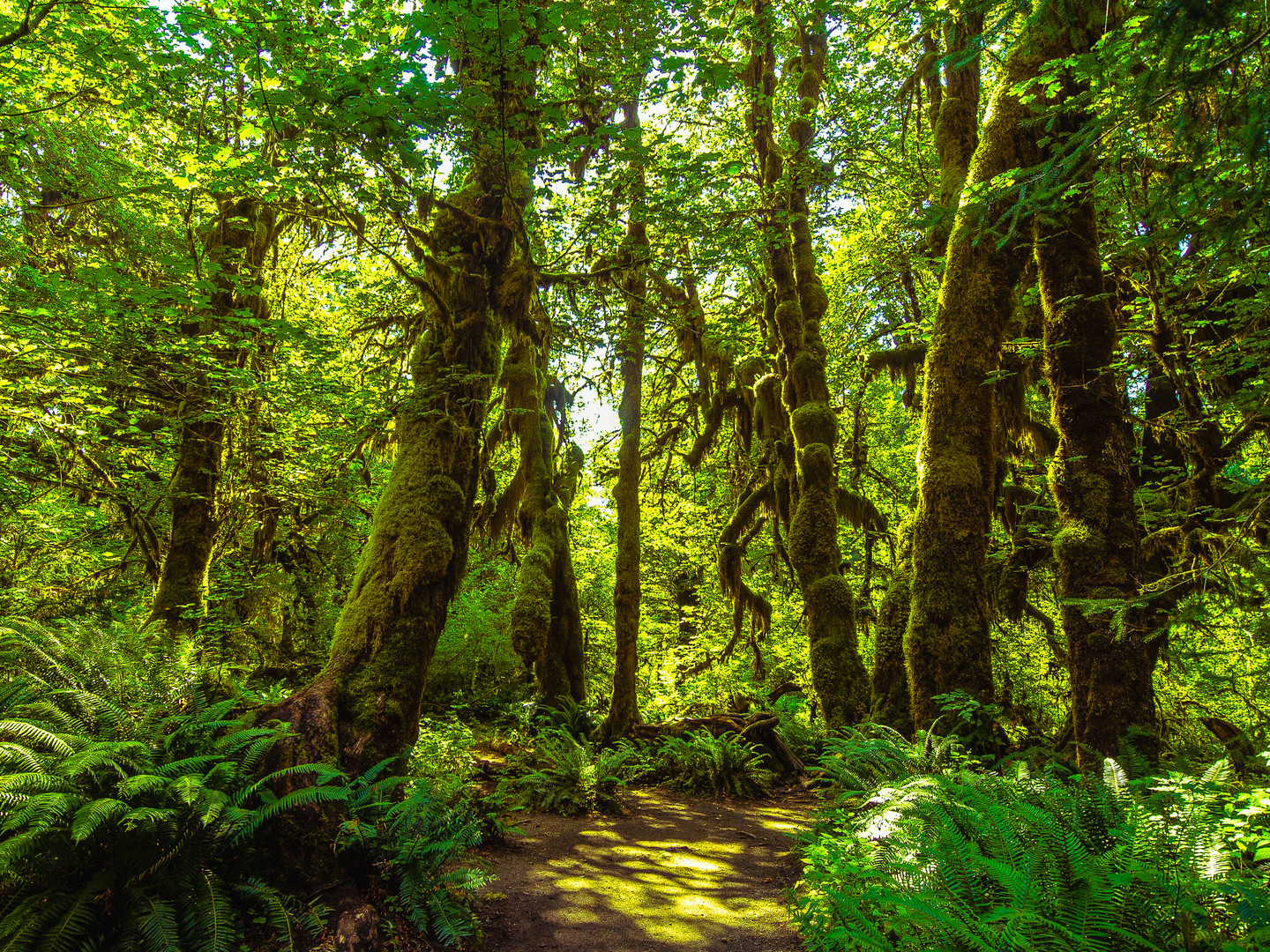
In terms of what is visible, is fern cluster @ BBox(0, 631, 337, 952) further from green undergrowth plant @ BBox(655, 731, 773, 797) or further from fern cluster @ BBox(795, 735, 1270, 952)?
green undergrowth plant @ BBox(655, 731, 773, 797)

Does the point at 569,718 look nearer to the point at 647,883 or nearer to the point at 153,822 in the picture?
the point at 647,883

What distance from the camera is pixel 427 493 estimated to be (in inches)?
222

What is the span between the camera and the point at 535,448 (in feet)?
34.1

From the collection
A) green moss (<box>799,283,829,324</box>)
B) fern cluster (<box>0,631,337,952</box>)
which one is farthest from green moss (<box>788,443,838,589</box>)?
fern cluster (<box>0,631,337,952</box>)

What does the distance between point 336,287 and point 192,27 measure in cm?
701

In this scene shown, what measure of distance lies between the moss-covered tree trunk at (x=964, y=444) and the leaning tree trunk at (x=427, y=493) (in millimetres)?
4238

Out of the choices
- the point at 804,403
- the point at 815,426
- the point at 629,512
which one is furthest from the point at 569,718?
the point at 804,403

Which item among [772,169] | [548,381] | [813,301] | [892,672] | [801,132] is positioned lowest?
[892,672]

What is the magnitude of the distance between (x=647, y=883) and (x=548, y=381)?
7.78 meters

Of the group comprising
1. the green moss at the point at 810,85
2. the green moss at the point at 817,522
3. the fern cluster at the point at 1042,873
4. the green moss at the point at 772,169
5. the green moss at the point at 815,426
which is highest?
the green moss at the point at 810,85

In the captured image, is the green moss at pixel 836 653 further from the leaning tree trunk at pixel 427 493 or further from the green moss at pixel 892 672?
the leaning tree trunk at pixel 427 493

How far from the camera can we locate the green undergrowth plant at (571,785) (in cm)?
736

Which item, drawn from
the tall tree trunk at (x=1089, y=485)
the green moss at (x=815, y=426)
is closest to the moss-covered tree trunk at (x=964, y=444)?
the tall tree trunk at (x=1089, y=485)

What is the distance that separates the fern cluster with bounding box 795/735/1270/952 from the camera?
6.33 feet
